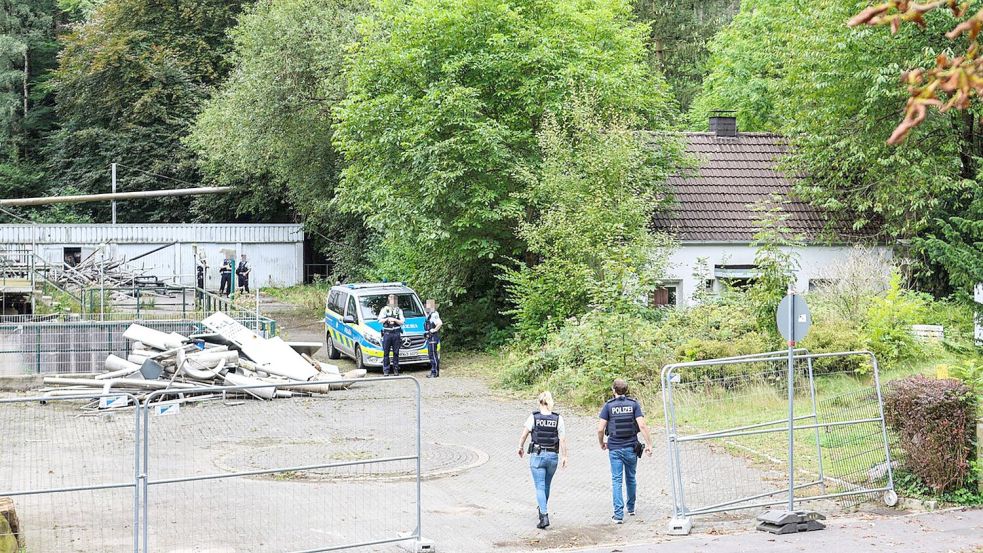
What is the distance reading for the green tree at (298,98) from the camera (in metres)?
36.7

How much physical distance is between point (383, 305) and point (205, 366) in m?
5.69

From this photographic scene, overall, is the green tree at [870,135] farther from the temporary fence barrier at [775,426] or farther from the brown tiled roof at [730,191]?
the temporary fence barrier at [775,426]

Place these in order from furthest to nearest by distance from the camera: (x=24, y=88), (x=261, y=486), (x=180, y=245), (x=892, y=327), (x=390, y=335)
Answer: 1. (x=24, y=88)
2. (x=180, y=245)
3. (x=390, y=335)
4. (x=892, y=327)
5. (x=261, y=486)

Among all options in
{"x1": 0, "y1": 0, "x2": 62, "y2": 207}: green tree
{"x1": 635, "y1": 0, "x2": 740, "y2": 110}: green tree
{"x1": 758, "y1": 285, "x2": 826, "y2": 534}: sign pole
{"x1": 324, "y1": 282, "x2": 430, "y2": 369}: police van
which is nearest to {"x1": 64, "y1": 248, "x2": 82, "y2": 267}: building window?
{"x1": 0, "y1": 0, "x2": 62, "y2": 207}: green tree

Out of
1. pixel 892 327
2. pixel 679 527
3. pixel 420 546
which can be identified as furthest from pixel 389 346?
pixel 420 546

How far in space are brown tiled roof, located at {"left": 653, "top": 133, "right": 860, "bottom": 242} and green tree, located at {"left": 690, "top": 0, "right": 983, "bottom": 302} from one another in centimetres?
74

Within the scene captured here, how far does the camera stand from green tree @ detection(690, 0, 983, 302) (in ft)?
80.7

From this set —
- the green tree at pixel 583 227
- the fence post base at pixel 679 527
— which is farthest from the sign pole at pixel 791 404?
the green tree at pixel 583 227

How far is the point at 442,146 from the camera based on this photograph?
81.8 ft

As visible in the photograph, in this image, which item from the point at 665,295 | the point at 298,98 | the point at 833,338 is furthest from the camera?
the point at 298,98

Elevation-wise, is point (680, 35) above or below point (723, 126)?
above

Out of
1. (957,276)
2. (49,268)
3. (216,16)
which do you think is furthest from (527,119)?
(216,16)

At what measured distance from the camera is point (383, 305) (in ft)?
82.8

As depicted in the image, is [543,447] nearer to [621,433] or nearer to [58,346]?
[621,433]
